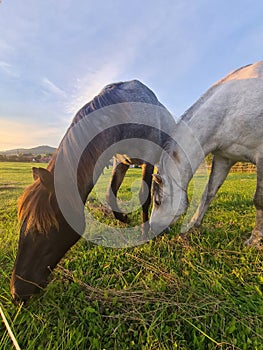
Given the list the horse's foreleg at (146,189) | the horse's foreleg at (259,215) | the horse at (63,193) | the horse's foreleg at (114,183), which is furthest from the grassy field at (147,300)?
the horse's foreleg at (114,183)

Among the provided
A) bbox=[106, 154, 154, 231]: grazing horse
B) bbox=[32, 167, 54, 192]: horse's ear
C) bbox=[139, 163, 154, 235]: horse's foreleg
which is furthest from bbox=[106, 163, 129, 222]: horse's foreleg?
bbox=[32, 167, 54, 192]: horse's ear

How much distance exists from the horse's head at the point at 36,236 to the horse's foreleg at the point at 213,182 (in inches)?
81.4

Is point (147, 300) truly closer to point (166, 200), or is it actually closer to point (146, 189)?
point (166, 200)

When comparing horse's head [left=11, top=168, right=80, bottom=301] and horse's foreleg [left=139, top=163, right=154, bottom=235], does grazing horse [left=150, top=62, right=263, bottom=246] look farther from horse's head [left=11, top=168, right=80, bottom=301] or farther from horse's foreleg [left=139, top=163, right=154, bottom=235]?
horse's head [left=11, top=168, right=80, bottom=301]

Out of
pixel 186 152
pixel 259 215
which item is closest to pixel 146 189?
pixel 186 152

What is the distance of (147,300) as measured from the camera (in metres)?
1.78

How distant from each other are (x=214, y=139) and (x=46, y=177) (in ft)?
6.51

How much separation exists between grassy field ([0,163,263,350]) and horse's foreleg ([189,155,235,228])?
0.57 metres

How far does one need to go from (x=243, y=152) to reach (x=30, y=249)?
2.46 metres

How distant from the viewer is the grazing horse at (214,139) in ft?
8.64

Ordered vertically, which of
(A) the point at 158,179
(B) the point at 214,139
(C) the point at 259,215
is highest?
(B) the point at 214,139

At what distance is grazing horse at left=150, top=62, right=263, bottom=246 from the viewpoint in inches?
104

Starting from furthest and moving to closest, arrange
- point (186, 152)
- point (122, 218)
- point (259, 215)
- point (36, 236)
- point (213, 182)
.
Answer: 1. point (122, 218)
2. point (213, 182)
3. point (259, 215)
4. point (186, 152)
5. point (36, 236)

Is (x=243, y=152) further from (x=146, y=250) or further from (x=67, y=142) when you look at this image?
(x=67, y=142)
